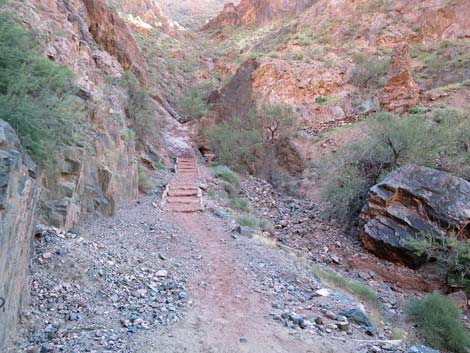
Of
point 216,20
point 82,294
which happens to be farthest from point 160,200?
point 216,20

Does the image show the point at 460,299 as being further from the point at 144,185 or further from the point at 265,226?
the point at 144,185

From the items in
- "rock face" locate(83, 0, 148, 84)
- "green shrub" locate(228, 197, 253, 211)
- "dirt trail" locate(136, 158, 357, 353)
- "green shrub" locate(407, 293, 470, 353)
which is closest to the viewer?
"dirt trail" locate(136, 158, 357, 353)

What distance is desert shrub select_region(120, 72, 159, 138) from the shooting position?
55.2ft

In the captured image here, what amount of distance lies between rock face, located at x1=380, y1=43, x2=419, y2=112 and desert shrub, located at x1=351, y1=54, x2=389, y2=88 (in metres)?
3.40

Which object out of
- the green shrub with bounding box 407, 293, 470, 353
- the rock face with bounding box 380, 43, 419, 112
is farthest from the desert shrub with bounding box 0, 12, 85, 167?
the rock face with bounding box 380, 43, 419, 112

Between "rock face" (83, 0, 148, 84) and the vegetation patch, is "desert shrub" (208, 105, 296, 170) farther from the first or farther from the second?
the vegetation patch

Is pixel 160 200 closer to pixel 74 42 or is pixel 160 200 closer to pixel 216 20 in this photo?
pixel 74 42

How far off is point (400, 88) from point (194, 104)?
14.6 metres

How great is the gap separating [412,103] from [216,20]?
4439cm

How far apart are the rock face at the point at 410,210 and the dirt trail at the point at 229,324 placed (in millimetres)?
4954

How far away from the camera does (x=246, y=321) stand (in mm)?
4551

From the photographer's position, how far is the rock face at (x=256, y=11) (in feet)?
158

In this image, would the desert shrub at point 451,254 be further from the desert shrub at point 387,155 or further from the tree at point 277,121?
the tree at point 277,121

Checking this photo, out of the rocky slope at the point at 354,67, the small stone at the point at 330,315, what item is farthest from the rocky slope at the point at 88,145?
the rocky slope at the point at 354,67
